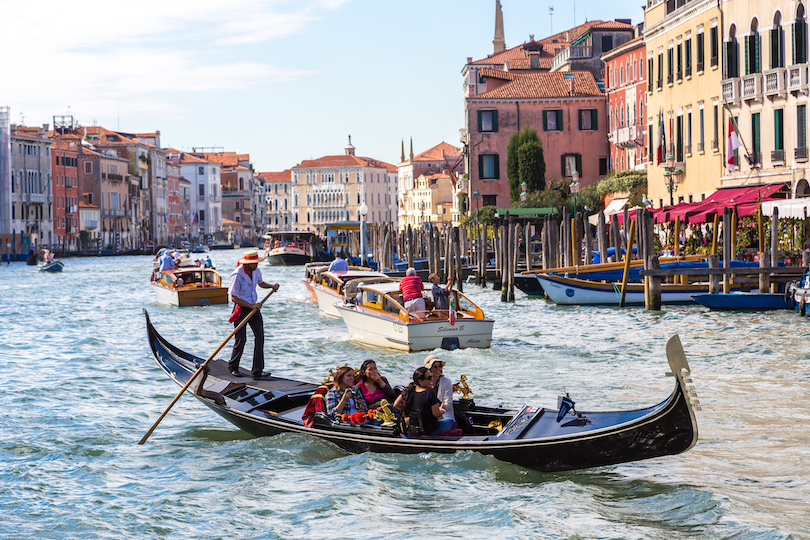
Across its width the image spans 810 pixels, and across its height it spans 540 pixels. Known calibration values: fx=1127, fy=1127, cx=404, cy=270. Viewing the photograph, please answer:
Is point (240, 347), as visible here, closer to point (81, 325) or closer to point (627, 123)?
point (81, 325)

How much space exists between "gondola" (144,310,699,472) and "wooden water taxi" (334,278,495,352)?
493 centimetres

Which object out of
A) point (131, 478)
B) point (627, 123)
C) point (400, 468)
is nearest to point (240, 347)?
point (131, 478)

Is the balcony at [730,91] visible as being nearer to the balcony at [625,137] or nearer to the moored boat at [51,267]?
the balcony at [625,137]

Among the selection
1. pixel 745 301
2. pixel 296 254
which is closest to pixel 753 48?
pixel 745 301

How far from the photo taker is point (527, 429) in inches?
301

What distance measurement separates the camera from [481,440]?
760 cm

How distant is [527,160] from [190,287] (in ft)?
68.4

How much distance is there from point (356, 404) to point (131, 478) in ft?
5.99

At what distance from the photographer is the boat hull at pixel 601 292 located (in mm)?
20578

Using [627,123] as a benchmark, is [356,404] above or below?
below

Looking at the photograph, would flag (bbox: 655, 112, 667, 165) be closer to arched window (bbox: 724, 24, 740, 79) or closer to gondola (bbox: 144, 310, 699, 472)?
arched window (bbox: 724, 24, 740, 79)

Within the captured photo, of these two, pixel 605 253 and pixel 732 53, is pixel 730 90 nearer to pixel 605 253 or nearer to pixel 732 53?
pixel 732 53

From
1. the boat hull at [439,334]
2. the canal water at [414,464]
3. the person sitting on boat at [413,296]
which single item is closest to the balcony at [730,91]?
the canal water at [414,464]

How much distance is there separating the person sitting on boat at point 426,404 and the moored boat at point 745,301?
12.1 meters
